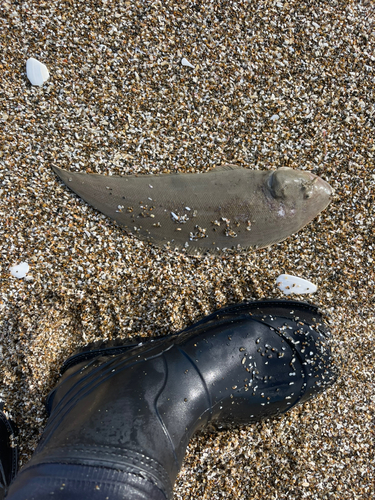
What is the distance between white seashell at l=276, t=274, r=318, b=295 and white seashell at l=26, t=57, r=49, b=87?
238 cm

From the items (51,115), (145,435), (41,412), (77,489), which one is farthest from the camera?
(51,115)

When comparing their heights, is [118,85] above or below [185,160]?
above

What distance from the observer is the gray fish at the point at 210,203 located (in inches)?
98.7

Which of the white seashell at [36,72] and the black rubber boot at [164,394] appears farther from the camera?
the white seashell at [36,72]

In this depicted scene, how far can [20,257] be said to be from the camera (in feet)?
8.15

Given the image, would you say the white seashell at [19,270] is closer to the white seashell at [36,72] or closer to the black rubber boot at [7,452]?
the black rubber boot at [7,452]

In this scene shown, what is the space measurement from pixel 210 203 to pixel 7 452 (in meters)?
2.29

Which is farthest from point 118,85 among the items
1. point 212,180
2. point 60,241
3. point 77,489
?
point 77,489

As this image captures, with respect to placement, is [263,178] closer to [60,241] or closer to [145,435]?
[60,241]

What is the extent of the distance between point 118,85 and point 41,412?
2.51m

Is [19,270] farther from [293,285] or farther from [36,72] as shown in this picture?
[293,285]

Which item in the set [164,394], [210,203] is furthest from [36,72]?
Answer: [164,394]

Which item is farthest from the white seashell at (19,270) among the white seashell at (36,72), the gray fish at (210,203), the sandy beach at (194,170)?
the white seashell at (36,72)

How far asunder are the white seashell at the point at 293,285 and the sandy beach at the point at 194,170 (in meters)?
0.05
